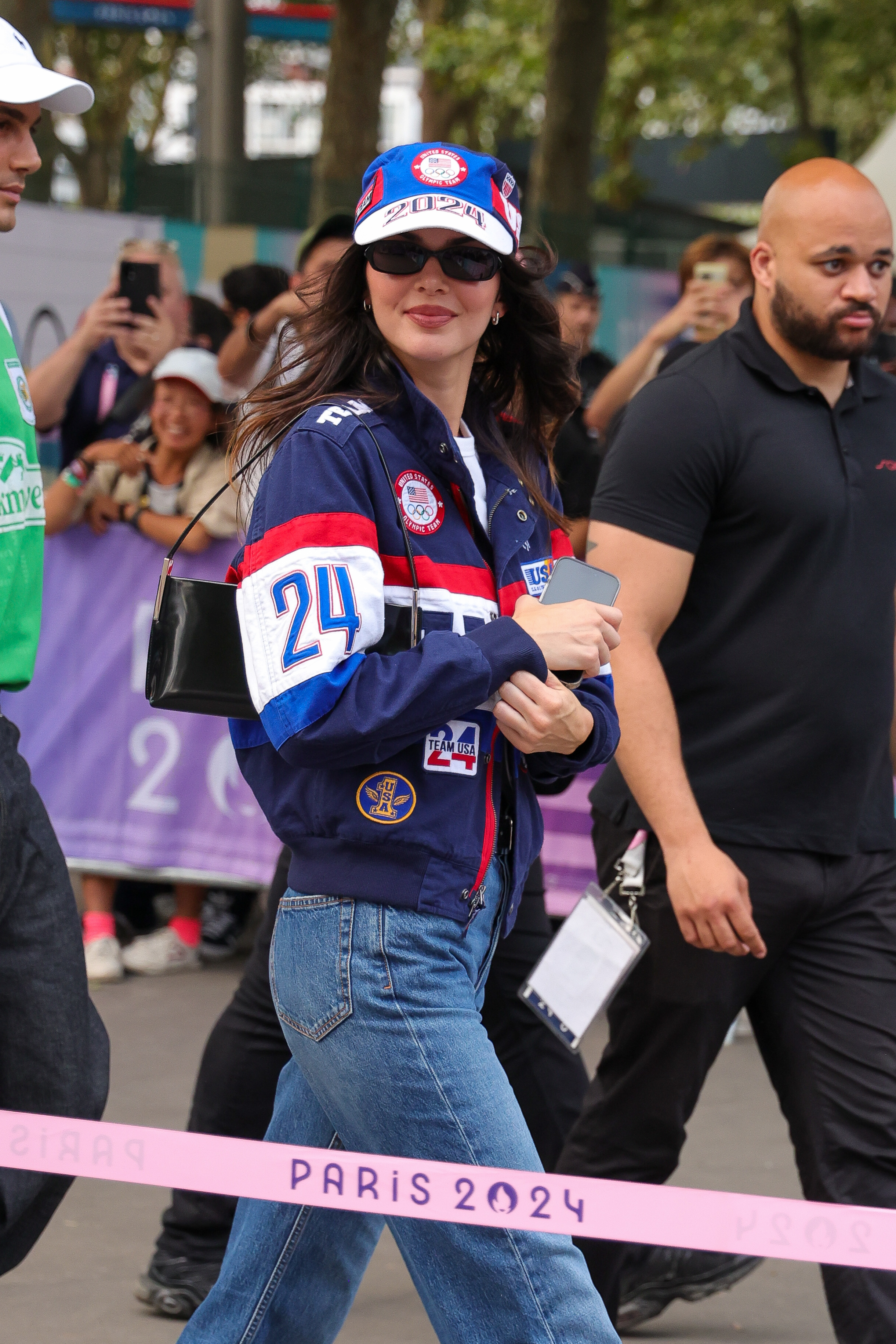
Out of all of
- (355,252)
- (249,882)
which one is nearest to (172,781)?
(249,882)

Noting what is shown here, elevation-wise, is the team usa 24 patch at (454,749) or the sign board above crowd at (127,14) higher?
the sign board above crowd at (127,14)

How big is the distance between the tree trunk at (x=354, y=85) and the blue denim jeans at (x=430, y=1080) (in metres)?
16.2

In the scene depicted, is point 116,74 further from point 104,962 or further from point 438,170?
point 438,170

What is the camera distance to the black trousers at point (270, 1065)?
132 inches

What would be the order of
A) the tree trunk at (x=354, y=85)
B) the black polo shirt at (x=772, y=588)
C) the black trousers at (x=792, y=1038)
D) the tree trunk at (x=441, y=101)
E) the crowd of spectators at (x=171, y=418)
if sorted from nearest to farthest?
the black trousers at (x=792, y=1038)
the black polo shirt at (x=772, y=588)
the crowd of spectators at (x=171, y=418)
the tree trunk at (x=354, y=85)
the tree trunk at (x=441, y=101)

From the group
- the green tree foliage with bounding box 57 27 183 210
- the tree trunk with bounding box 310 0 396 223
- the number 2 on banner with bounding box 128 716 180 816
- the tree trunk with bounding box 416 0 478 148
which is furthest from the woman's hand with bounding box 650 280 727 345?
the green tree foliage with bounding box 57 27 183 210

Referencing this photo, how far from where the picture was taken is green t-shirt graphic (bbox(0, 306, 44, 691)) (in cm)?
272

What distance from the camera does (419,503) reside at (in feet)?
7.53

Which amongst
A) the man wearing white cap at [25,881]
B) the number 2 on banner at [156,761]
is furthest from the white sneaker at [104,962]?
the man wearing white cap at [25,881]

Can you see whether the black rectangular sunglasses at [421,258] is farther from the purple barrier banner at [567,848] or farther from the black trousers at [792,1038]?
the purple barrier banner at [567,848]

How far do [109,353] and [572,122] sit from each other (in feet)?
38.2

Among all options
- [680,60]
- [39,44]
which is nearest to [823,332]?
[39,44]

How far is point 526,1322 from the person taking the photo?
212 cm

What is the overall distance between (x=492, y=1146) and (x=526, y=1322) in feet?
0.69
